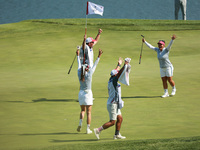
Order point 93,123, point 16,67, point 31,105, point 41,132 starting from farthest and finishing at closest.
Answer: point 16,67 < point 31,105 < point 93,123 < point 41,132

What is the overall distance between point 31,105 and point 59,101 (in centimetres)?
95

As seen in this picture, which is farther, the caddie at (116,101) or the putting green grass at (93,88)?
the putting green grass at (93,88)

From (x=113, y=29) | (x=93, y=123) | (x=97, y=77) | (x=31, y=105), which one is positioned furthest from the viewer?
(x=113, y=29)

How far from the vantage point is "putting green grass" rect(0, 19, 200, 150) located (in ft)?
32.9

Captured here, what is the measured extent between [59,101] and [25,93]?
1.96 metres

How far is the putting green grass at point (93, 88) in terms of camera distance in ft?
32.9

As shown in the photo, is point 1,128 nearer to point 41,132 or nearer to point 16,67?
point 41,132

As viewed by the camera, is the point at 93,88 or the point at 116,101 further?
the point at 93,88

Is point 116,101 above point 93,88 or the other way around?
above

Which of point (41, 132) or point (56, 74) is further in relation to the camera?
point (56, 74)

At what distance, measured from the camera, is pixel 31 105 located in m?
13.7

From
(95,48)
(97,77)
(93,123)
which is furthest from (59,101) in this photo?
(95,48)

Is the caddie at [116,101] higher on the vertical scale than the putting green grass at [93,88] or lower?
higher

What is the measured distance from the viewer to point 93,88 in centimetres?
1641
